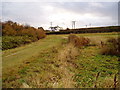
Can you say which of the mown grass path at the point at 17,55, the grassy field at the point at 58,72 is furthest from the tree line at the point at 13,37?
the grassy field at the point at 58,72

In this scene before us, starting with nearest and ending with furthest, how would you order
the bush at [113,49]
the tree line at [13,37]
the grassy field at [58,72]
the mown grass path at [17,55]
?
the grassy field at [58,72]
the mown grass path at [17,55]
the bush at [113,49]
the tree line at [13,37]

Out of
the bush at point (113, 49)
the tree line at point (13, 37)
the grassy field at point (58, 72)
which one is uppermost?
the tree line at point (13, 37)

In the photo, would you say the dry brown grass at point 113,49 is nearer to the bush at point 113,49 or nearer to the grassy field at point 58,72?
the bush at point 113,49

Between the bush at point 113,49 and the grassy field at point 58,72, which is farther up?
the bush at point 113,49

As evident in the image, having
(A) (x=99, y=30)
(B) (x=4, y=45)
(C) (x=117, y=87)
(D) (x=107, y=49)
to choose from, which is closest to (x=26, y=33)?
(B) (x=4, y=45)

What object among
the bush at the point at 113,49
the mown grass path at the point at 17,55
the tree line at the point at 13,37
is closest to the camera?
the mown grass path at the point at 17,55

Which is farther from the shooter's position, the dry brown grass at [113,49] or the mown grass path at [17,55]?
the dry brown grass at [113,49]

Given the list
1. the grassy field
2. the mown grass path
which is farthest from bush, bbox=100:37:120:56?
the mown grass path

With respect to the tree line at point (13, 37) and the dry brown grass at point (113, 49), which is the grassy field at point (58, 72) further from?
the tree line at point (13, 37)

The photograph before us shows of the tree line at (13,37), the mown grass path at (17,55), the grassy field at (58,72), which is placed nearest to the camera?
the grassy field at (58,72)

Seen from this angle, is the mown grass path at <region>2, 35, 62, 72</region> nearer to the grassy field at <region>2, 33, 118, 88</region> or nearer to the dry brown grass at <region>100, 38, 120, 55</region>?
the grassy field at <region>2, 33, 118, 88</region>

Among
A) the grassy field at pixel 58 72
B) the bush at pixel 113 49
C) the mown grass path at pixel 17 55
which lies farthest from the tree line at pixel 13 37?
the bush at pixel 113 49

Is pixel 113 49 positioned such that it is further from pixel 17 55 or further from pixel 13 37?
pixel 13 37

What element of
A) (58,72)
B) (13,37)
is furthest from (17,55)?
(13,37)
